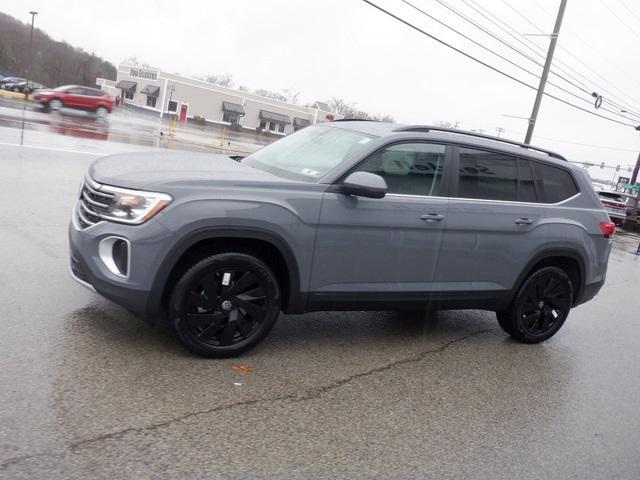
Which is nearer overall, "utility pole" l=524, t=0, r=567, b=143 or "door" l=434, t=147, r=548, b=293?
"door" l=434, t=147, r=548, b=293

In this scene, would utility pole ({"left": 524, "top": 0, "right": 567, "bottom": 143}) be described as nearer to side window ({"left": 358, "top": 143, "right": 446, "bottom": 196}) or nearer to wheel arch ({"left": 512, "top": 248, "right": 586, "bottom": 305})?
wheel arch ({"left": 512, "top": 248, "right": 586, "bottom": 305})

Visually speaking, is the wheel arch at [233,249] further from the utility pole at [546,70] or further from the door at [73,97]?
the door at [73,97]

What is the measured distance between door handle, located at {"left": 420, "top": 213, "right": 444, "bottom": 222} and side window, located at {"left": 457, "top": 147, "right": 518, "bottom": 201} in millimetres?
337

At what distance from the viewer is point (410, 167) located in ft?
15.7

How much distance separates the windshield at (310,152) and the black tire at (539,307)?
217 cm

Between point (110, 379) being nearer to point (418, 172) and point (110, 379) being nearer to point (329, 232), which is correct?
point (329, 232)

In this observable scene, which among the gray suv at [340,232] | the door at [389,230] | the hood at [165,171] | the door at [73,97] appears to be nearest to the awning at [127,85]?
the door at [73,97]

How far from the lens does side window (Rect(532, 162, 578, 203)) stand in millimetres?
5566

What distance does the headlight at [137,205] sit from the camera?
Result: 383 cm

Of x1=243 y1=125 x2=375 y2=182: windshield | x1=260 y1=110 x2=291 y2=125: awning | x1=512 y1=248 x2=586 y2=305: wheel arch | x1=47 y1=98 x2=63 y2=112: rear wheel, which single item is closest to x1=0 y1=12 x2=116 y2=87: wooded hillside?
x1=260 y1=110 x2=291 y2=125: awning

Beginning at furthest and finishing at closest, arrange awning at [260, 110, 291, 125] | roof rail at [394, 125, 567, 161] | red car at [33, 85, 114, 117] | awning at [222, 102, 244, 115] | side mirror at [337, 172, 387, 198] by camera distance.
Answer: awning at [260, 110, 291, 125], awning at [222, 102, 244, 115], red car at [33, 85, 114, 117], roof rail at [394, 125, 567, 161], side mirror at [337, 172, 387, 198]

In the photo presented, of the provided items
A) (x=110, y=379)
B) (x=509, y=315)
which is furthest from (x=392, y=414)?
(x=509, y=315)

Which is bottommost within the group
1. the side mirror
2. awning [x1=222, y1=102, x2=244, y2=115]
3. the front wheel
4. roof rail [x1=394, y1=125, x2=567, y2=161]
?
the front wheel

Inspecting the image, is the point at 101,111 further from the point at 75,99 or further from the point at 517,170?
the point at 517,170
